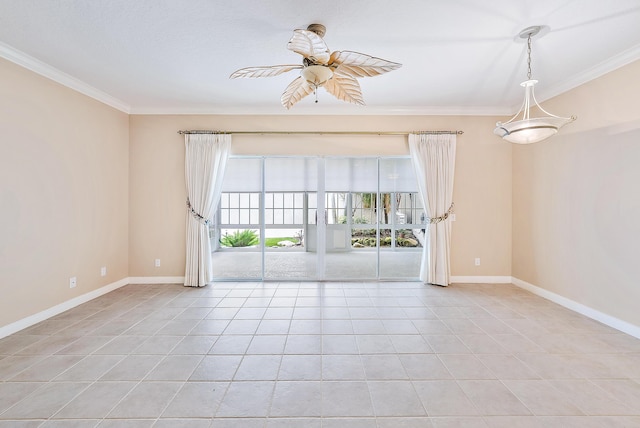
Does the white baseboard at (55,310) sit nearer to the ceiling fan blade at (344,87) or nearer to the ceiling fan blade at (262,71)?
the ceiling fan blade at (262,71)

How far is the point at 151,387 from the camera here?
206 cm

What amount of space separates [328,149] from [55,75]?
343cm

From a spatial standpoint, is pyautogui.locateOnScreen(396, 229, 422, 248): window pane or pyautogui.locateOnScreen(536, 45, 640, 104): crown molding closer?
pyautogui.locateOnScreen(536, 45, 640, 104): crown molding

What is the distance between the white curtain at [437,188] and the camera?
454 centimetres

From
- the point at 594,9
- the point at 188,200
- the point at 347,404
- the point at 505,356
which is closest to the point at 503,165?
the point at 594,9

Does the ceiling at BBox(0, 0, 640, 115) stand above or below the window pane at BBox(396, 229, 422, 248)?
above

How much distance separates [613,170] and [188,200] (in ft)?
17.4

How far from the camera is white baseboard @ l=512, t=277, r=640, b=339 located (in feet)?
9.46

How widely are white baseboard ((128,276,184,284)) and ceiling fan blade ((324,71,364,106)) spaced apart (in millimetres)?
3708

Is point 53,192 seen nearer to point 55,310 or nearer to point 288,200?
point 55,310

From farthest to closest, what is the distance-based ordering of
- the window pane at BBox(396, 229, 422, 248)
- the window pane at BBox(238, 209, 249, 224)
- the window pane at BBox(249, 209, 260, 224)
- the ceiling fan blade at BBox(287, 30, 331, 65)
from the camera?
the window pane at BBox(249, 209, 260, 224)
the window pane at BBox(238, 209, 249, 224)
the window pane at BBox(396, 229, 422, 248)
the ceiling fan blade at BBox(287, 30, 331, 65)

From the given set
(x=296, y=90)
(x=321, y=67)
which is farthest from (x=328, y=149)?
(x=321, y=67)

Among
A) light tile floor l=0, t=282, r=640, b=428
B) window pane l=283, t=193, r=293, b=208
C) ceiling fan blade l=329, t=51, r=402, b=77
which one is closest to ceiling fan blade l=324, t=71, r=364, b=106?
ceiling fan blade l=329, t=51, r=402, b=77

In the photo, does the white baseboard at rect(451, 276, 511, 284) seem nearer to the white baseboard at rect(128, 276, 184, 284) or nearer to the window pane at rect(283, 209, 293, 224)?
the window pane at rect(283, 209, 293, 224)
